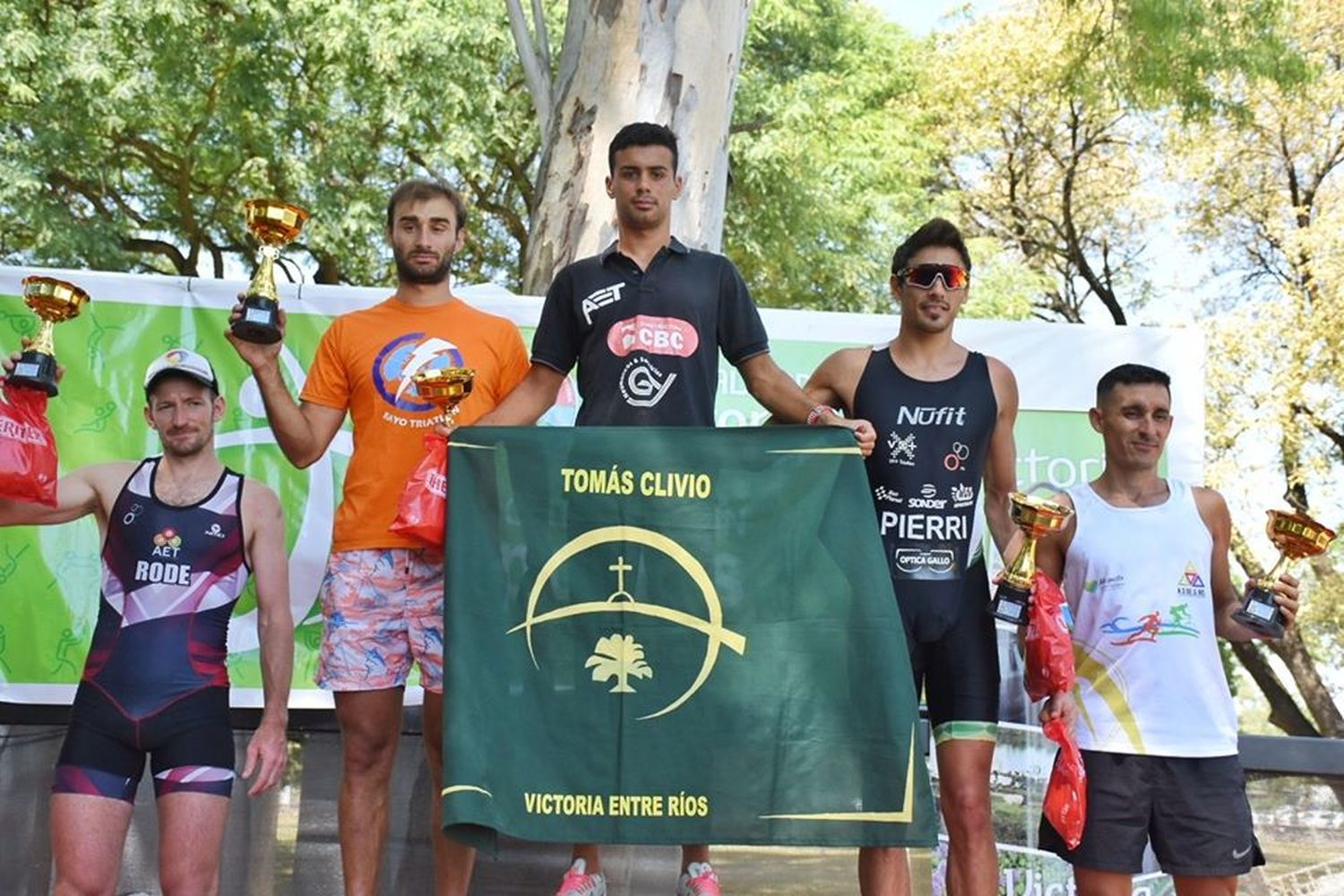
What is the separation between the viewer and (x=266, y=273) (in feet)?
13.6

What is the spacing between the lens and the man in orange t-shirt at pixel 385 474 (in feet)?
14.4

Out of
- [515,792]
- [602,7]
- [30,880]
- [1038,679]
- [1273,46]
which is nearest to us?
[515,792]

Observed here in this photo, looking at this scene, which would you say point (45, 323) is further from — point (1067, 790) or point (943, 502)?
point (1067, 790)

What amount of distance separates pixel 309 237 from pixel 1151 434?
44.0ft

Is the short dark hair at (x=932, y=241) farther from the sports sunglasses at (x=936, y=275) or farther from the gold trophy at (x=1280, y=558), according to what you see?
the gold trophy at (x=1280, y=558)

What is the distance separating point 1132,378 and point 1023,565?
2.49 feet

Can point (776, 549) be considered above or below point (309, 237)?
below

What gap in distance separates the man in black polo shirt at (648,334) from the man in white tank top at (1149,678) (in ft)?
2.98

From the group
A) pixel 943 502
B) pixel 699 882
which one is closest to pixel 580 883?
pixel 699 882

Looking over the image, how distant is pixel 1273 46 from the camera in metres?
8.88

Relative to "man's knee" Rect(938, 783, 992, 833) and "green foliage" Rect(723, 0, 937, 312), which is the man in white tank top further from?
"green foliage" Rect(723, 0, 937, 312)

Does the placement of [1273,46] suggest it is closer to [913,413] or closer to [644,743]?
[913,413]

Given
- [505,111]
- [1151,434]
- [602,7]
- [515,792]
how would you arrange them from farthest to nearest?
[505,111]
[602,7]
[1151,434]
[515,792]

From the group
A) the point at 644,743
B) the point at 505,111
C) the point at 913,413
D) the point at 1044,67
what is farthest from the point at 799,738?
the point at 1044,67
